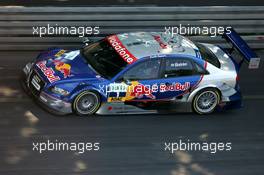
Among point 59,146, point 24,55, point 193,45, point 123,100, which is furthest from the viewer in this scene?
point 24,55

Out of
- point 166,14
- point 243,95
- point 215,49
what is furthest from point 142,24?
point 243,95

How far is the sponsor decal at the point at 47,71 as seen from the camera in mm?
10375

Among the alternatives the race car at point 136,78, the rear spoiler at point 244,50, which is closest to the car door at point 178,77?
the race car at point 136,78

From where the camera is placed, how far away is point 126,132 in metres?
10.2

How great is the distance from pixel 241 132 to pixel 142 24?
165 inches

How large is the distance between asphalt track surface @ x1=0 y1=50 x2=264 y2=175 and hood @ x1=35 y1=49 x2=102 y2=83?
76cm

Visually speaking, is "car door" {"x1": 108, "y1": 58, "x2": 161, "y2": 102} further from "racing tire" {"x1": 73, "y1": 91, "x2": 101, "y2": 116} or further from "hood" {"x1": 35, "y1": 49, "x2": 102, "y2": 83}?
"hood" {"x1": 35, "y1": 49, "x2": 102, "y2": 83}

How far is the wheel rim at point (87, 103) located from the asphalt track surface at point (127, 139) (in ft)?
0.58

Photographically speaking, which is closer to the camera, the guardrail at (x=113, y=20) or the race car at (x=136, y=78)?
the race car at (x=136, y=78)

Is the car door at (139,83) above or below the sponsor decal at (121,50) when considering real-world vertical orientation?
below

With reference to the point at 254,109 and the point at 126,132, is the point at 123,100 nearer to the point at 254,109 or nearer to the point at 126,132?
the point at 126,132

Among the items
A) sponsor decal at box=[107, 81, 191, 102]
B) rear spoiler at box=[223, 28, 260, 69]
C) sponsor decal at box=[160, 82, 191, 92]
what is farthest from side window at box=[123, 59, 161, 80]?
rear spoiler at box=[223, 28, 260, 69]
